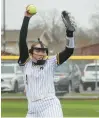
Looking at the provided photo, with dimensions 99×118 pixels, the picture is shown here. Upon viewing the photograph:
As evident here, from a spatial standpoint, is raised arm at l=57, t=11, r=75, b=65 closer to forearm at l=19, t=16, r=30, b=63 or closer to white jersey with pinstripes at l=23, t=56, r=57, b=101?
white jersey with pinstripes at l=23, t=56, r=57, b=101

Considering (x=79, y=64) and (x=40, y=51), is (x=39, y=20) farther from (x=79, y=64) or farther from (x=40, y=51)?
(x=40, y=51)

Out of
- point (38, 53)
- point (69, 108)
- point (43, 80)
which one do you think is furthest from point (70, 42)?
point (69, 108)

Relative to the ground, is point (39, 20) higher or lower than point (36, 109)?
higher

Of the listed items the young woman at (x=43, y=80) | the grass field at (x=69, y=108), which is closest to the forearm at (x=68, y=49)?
the young woman at (x=43, y=80)

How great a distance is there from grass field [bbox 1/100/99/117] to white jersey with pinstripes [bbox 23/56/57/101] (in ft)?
20.4

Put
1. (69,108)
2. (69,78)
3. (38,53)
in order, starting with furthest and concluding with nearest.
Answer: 1. (69,78)
2. (69,108)
3. (38,53)

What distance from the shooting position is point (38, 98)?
182 inches

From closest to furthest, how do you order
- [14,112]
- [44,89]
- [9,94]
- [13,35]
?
1. [44,89]
2. [14,112]
3. [9,94]
4. [13,35]

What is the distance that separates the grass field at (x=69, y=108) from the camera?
11177 millimetres

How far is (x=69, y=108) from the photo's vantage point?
12.5 meters

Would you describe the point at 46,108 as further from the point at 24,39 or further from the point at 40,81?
the point at 24,39

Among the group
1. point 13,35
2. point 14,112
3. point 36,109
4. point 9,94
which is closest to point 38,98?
point 36,109

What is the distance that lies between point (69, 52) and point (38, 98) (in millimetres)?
518

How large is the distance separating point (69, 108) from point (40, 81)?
26.2 feet
